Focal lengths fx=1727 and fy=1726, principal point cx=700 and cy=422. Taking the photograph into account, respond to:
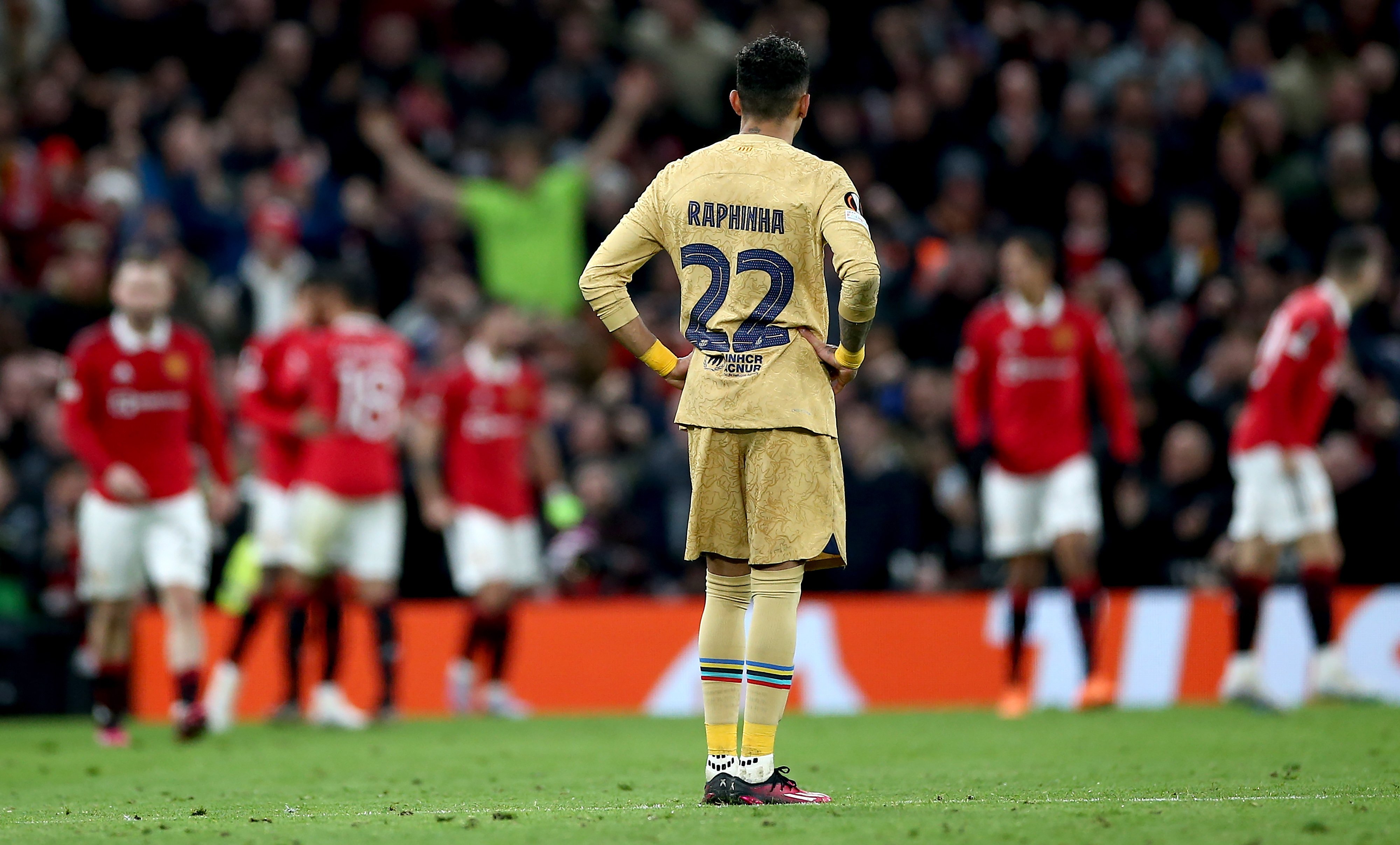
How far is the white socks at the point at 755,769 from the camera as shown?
224 inches

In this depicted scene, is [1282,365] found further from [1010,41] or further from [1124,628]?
[1010,41]

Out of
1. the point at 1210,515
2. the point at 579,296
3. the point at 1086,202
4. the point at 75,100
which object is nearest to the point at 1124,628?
the point at 1210,515

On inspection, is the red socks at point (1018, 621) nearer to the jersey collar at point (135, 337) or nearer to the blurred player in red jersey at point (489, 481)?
the blurred player in red jersey at point (489, 481)

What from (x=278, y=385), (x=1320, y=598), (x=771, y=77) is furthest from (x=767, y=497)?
(x=278, y=385)

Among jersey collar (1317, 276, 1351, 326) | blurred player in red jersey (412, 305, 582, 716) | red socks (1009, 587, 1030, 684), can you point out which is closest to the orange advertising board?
blurred player in red jersey (412, 305, 582, 716)

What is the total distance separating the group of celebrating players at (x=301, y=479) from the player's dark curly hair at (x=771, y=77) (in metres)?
4.94

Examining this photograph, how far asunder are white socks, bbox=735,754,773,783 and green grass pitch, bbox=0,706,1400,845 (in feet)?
0.57

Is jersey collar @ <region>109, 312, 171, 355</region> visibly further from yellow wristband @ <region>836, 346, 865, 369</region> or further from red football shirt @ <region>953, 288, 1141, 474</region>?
yellow wristband @ <region>836, 346, 865, 369</region>

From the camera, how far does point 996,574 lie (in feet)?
44.2

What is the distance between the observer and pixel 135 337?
9.71 m

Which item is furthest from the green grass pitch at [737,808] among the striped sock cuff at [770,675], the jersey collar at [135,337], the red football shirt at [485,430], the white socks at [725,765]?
the jersey collar at [135,337]

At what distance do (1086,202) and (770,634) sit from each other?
10870mm

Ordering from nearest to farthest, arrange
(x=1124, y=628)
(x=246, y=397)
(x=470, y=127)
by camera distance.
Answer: (x=246, y=397) → (x=1124, y=628) → (x=470, y=127)

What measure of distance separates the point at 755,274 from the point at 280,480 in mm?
6464
